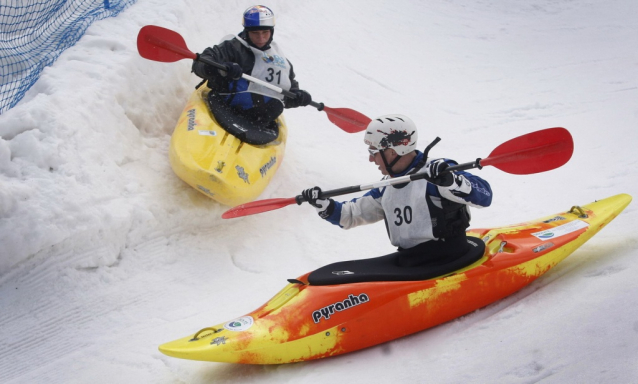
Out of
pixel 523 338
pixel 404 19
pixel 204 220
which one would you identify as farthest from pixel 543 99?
pixel 523 338

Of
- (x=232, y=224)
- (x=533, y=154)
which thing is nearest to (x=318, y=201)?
(x=533, y=154)

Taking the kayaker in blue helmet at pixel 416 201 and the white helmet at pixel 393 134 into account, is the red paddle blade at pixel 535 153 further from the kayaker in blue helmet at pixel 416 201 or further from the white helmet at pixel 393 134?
the white helmet at pixel 393 134

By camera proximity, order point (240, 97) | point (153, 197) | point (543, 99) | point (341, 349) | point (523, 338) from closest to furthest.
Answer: point (523, 338)
point (341, 349)
point (153, 197)
point (240, 97)
point (543, 99)

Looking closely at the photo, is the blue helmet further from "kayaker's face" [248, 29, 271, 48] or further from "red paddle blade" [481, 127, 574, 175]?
"red paddle blade" [481, 127, 574, 175]

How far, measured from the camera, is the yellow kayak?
4.57 meters

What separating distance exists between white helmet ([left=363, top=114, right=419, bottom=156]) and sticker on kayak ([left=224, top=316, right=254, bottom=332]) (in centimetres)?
113

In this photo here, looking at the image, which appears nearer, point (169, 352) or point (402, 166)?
point (169, 352)

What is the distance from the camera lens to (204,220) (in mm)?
4840

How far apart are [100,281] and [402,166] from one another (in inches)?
84.7

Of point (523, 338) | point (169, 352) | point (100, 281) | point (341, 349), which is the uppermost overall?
point (523, 338)

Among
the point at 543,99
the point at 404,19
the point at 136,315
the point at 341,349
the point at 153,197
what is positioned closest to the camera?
the point at 341,349

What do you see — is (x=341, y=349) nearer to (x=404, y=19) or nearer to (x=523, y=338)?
(x=523, y=338)

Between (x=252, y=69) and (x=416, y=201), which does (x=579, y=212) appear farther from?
(x=252, y=69)

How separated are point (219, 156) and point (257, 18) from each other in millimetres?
1245
